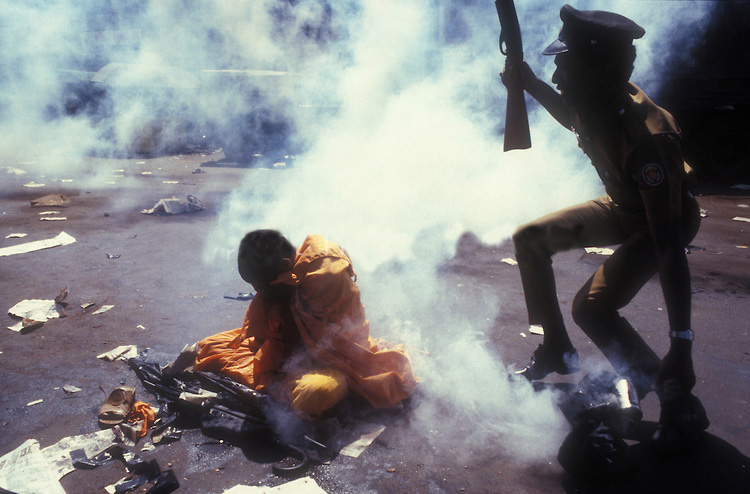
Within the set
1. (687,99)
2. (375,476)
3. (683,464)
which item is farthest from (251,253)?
(687,99)

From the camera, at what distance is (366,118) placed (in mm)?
8750

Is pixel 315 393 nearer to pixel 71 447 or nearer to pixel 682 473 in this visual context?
pixel 71 447

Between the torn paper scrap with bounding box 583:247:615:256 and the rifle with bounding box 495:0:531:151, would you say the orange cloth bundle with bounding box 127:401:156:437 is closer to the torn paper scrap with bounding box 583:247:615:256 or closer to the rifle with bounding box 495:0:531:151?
the rifle with bounding box 495:0:531:151

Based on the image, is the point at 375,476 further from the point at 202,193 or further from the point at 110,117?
the point at 110,117

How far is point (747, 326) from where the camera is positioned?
3635mm

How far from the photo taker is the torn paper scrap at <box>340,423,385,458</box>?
2.32 m

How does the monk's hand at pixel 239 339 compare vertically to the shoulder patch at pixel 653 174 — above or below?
below

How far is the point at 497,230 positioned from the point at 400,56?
3.88m

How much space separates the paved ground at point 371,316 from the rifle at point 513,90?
1.37m

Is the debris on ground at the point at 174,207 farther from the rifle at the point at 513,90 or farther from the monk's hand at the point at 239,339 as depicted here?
the rifle at the point at 513,90

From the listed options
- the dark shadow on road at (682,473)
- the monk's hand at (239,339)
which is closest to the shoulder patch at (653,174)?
the dark shadow on road at (682,473)

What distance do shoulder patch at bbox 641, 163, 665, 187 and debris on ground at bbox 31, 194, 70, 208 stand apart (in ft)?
26.6

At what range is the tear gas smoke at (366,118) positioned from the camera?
12.6 feet

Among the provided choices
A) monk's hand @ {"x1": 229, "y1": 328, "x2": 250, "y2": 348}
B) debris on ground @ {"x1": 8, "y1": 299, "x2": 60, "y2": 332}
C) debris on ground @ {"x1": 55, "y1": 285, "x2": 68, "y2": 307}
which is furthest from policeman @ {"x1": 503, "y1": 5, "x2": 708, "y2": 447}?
debris on ground @ {"x1": 55, "y1": 285, "x2": 68, "y2": 307}
